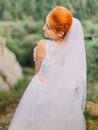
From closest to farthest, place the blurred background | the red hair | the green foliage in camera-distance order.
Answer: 1. the red hair
2. the blurred background
3. the green foliage

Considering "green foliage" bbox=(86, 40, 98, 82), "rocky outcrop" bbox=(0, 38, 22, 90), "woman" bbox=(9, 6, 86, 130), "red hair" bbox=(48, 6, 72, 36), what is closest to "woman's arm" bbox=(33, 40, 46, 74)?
"woman" bbox=(9, 6, 86, 130)

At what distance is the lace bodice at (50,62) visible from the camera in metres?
2.59

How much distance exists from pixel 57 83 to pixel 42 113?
8.0 inches

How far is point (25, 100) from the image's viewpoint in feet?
8.72

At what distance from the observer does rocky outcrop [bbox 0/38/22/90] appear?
430 cm

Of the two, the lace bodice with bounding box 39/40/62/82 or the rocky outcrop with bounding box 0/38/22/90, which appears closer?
the lace bodice with bounding box 39/40/62/82

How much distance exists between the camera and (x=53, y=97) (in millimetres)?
2600

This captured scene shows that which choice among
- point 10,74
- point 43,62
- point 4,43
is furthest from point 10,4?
point 43,62

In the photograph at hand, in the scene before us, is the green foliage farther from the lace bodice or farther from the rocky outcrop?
the lace bodice

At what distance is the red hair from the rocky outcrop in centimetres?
181

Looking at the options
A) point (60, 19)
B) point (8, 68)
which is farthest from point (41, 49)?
point (8, 68)

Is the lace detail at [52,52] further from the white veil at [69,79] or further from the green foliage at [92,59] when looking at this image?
the green foliage at [92,59]

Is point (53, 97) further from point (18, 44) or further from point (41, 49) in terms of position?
point (18, 44)

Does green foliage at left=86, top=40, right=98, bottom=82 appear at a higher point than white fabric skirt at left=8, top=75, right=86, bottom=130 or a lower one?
lower
